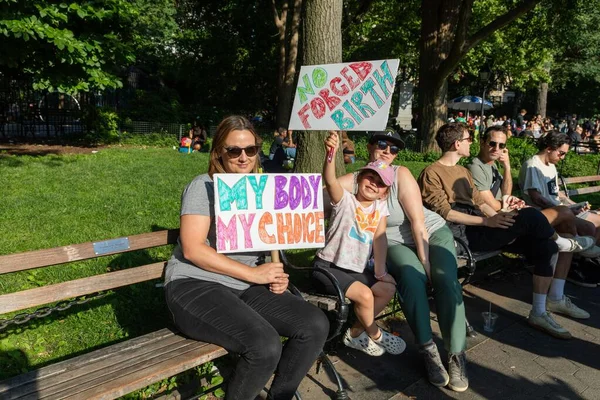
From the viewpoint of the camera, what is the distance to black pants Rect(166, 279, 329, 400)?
2.61 meters

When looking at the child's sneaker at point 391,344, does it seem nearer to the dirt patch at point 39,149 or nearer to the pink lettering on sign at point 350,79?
the pink lettering on sign at point 350,79

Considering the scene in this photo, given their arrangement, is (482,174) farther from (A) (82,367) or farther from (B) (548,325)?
(A) (82,367)

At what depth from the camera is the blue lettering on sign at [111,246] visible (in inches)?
118

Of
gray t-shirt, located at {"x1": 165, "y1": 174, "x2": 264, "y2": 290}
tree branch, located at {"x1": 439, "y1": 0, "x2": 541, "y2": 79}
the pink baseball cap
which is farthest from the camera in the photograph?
tree branch, located at {"x1": 439, "y1": 0, "x2": 541, "y2": 79}

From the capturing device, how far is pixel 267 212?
3.02 metres

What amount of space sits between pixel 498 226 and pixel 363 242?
5.04ft

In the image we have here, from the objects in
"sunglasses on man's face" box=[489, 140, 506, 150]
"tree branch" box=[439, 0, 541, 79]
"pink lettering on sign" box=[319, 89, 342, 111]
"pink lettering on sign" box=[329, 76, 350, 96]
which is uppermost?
"tree branch" box=[439, 0, 541, 79]

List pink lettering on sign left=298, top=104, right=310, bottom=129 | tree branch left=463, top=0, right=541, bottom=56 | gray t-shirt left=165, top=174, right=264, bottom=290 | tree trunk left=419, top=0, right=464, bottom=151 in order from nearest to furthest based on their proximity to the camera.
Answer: gray t-shirt left=165, top=174, right=264, bottom=290 < pink lettering on sign left=298, top=104, right=310, bottom=129 < tree branch left=463, top=0, right=541, bottom=56 < tree trunk left=419, top=0, right=464, bottom=151

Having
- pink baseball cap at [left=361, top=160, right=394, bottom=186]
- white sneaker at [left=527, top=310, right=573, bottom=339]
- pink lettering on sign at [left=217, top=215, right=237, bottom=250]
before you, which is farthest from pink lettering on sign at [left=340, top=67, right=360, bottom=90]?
white sneaker at [left=527, top=310, right=573, bottom=339]

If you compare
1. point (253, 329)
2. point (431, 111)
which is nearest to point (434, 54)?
point (431, 111)

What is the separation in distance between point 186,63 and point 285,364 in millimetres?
26984

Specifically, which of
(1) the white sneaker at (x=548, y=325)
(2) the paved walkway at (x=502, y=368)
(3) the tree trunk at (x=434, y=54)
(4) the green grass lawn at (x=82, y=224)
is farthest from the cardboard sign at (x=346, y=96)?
(3) the tree trunk at (x=434, y=54)

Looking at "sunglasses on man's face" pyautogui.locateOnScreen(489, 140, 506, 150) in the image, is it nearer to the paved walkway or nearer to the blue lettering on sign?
the paved walkway

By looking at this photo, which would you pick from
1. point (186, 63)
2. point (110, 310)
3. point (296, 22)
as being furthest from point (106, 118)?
point (110, 310)
